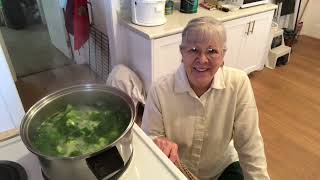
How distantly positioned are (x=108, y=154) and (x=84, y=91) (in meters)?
0.25

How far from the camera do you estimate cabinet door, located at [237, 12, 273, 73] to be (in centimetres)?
267

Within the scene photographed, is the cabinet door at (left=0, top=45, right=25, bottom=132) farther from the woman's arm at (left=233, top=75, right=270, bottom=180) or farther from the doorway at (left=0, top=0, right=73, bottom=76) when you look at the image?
the doorway at (left=0, top=0, right=73, bottom=76)

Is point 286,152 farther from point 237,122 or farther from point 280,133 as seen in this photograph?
point 237,122

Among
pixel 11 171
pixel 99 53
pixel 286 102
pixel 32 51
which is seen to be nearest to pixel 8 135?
pixel 11 171

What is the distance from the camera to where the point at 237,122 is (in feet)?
3.89

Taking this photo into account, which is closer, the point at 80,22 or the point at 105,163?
the point at 105,163

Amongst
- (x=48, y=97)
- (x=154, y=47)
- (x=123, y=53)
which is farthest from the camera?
(x=123, y=53)

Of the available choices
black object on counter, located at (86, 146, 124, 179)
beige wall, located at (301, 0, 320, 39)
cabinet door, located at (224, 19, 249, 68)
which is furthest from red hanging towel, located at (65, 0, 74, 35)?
beige wall, located at (301, 0, 320, 39)

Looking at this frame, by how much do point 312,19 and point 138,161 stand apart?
4.18 m

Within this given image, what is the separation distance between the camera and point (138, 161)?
0.78 meters

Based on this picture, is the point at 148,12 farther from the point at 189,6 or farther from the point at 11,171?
the point at 11,171

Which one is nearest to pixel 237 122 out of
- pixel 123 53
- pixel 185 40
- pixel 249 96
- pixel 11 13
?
pixel 249 96

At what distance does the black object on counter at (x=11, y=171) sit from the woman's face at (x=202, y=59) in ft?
2.25

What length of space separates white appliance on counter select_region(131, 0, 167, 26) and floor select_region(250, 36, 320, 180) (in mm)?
1255
